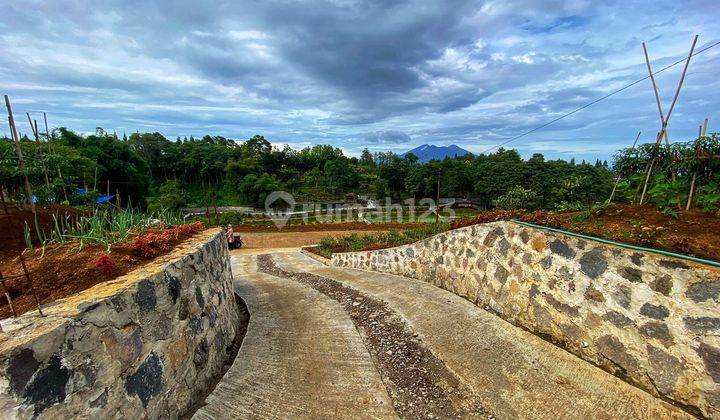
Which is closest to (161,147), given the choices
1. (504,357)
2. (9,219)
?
(9,219)

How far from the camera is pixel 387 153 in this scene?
105m

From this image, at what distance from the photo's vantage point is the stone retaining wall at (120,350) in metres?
1.48

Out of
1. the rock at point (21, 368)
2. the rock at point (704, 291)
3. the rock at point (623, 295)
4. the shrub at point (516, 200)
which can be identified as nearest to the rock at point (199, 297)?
the rock at point (21, 368)

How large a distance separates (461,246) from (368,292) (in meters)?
1.81

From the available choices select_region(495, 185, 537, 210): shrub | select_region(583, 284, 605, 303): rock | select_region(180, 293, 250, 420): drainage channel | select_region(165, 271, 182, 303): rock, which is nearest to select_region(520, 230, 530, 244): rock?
select_region(583, 284, 605, 303): rock

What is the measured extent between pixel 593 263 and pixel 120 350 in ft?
13.4

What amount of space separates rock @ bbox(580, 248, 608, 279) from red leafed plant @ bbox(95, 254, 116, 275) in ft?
14.3

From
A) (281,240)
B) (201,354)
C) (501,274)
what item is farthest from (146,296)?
(281,240)

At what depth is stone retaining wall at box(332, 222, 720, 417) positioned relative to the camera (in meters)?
2.43

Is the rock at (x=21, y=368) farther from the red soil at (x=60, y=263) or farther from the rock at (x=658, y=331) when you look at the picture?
the rock at (x=658, y=331)

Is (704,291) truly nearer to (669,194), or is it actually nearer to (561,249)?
(561,249)

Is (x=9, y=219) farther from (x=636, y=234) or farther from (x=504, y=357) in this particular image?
(x=636, y=234)

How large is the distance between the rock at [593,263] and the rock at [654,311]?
0.46 meters

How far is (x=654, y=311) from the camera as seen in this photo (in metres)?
2.70
